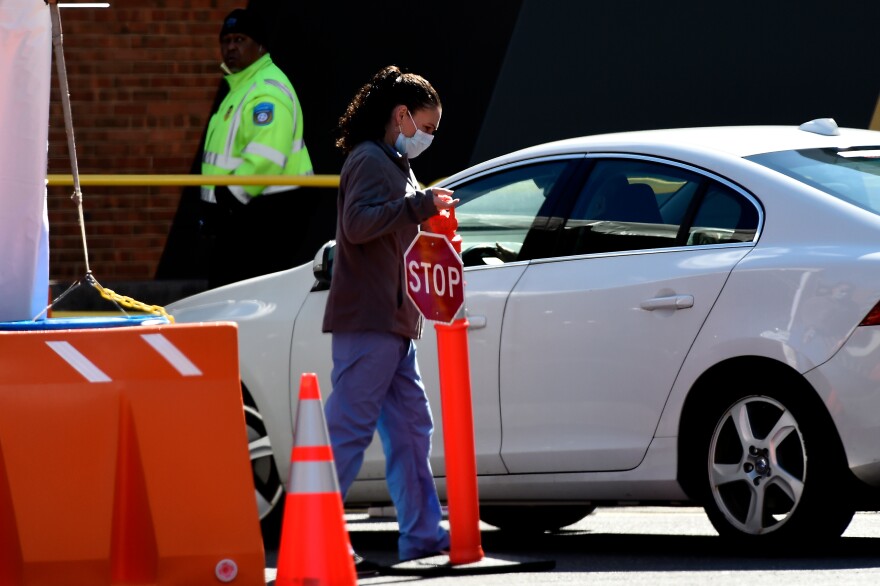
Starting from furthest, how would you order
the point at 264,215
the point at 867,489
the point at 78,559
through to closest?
the point at 264,215 < the point at 867,489 < the point at 78,559

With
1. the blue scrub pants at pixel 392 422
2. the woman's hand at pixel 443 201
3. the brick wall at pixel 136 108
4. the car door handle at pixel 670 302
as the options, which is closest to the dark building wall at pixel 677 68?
the brick wall at pixel 136 108

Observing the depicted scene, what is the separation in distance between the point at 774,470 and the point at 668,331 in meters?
0.65

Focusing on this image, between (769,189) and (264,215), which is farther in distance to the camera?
(264,215)

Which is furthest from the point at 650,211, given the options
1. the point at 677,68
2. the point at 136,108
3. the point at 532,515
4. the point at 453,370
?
the point at 136,108

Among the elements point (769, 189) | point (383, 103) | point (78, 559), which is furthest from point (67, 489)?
point (769, 189)

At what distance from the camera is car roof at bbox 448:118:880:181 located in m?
7.32

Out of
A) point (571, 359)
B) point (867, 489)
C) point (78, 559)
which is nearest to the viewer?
point (78, 559)

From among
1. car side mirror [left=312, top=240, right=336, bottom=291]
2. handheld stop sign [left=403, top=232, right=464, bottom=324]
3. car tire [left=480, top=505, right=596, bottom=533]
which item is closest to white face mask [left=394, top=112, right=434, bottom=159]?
handheld stop sign [left=403, top=232, right=464, bottom=324]

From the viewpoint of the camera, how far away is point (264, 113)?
32.7ft

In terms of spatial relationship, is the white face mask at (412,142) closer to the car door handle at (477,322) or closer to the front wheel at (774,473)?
the car door handle at (477,322)

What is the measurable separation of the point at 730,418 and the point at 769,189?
85cm

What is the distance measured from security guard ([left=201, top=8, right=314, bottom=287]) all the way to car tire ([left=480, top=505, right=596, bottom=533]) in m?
2.01

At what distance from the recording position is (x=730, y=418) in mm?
6875

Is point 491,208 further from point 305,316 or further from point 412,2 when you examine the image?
point 412,2
